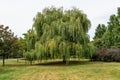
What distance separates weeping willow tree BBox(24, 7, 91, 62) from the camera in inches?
983

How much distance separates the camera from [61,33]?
999 inches

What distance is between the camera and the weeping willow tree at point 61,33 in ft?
81.9

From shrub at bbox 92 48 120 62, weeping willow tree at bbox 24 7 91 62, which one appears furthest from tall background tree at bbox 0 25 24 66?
shrub at bbox 92 48 120 62

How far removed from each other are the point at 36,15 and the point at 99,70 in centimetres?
→ 1065

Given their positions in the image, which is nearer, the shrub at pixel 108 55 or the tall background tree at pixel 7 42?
the tall background tree at pixel 7 42

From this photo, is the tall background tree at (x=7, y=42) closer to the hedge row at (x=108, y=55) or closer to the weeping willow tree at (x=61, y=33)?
the weeping willow tree at (x=61, y=33)

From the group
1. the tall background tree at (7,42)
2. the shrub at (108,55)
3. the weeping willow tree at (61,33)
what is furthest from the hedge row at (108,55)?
the tall background tree at (7,42)

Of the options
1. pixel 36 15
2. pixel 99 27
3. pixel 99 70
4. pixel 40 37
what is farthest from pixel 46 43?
pixel 99 27

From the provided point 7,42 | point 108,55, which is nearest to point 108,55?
point 108,55

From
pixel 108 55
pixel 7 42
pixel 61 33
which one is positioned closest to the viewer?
pixel 61 33

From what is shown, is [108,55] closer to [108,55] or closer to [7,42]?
[108,55]

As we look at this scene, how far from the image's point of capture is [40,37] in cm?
2709

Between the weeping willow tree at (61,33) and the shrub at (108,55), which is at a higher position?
the weeping willow tree at (61,33)

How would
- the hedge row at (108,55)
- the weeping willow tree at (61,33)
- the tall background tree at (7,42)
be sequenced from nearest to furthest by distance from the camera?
1. the weeping willow tree at (61,33)
2. the tall background tree at (7,42)
3. the hedge row at (108,55)
